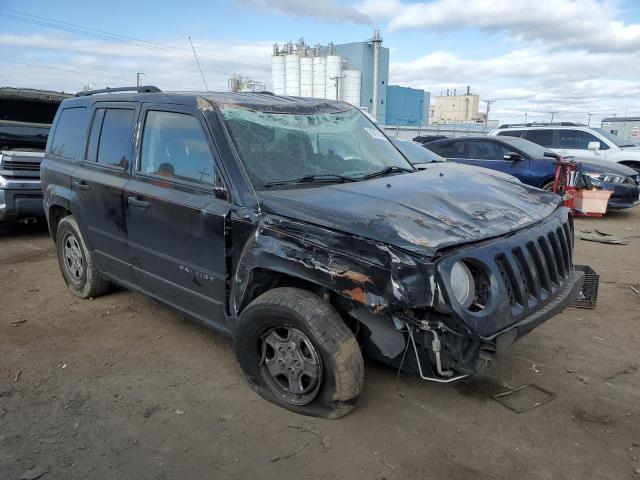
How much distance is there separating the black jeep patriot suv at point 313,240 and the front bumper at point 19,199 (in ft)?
11.9

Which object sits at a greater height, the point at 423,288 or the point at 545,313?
the point at 423,288

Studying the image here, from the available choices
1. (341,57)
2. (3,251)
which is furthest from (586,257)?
(341,57)

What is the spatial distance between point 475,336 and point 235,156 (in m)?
1.76

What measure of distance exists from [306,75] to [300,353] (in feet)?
122

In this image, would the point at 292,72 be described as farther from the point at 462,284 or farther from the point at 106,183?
the point at 462,284

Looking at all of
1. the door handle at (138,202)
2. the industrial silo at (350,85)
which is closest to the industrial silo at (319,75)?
the industrial silo at (350,85)

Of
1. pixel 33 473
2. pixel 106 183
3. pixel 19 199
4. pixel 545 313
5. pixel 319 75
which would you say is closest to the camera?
pixel 33 473

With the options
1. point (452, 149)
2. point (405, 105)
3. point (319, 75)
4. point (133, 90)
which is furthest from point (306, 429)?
point (405, 105)

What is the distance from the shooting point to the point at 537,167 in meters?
9.84

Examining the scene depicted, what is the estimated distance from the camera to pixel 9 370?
11.9ft

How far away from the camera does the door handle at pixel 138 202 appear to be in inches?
144

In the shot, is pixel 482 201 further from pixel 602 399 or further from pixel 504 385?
pixel 602 399

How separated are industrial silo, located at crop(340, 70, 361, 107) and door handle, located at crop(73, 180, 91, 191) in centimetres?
3507

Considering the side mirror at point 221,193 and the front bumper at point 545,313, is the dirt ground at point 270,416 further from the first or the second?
the side mirror at point 221,193
